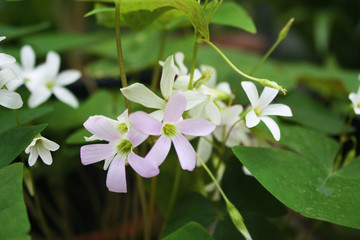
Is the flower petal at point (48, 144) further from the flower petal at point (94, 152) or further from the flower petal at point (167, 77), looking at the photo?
the flower petal at point (167, 77)

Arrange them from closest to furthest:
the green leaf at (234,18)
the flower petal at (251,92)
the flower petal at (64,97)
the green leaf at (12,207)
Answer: the green leaf at (12,207) < the flower petal at (251,92) < the green leaf at (234,18) < the flower petal at (64,97)

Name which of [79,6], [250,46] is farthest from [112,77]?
[250,46]

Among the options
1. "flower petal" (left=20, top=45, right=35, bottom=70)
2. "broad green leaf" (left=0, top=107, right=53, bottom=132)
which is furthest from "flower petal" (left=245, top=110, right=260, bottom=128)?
"flower petal" (left=20, top=45, right=35, bottom=70)

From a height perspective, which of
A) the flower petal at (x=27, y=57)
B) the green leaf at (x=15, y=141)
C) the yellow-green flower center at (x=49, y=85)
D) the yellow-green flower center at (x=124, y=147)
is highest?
the yellow-green flower center at (x=124, y=147)

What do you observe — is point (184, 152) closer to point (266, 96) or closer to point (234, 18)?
point (266, 96)

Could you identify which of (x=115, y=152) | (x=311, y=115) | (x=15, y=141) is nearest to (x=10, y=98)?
(x=15, y=141)

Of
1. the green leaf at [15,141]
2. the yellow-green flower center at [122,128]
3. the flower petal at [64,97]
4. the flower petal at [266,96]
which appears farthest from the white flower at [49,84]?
the flower petal at [266,96]
